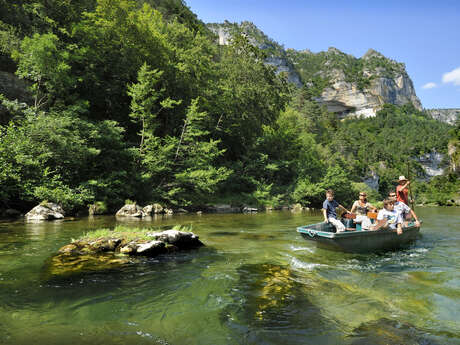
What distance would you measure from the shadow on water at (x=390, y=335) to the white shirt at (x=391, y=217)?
5780 millimetres

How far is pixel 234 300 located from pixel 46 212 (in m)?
13.9

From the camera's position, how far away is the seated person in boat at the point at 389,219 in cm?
848

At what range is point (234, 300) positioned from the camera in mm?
4414

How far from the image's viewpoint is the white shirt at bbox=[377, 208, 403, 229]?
873 centimetres

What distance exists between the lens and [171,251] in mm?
7758

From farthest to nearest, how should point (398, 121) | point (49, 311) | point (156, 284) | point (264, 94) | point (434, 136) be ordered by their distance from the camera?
point (398, 121), point (434, 136), point (264, 94), point (156, 284), point (49, 311)

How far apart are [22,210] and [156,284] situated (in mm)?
15288

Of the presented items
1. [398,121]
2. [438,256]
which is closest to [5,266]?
[438,256]

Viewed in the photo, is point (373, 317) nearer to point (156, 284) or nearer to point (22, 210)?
point (156, 284)

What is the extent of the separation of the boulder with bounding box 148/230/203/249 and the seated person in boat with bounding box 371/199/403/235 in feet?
17.5

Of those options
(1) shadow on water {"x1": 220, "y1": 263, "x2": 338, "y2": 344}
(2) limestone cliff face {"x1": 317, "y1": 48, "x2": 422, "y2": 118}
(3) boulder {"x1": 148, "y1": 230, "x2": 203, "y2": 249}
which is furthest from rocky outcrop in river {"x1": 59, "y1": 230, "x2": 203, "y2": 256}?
(2) limestone cliff face {"x1": 317, "y1": 48, "x2": 422, "y2": 118}

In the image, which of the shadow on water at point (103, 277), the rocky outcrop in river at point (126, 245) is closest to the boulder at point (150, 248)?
the rocky outcrop in river at point (126, 245)

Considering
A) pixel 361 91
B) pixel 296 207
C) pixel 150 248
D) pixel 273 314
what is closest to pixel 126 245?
pixel 150 248

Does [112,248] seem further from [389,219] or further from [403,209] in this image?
[403,209]
